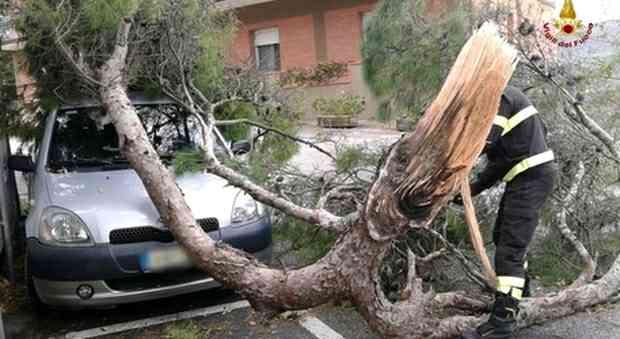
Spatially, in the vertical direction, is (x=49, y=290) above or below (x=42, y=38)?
below

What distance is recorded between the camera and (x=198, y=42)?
15.0 feet

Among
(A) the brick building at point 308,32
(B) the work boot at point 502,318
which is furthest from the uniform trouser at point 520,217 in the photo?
(A) the brick building at point 308,32

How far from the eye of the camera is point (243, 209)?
4.21 m

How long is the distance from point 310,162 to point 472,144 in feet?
7.79

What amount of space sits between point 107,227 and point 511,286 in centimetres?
252

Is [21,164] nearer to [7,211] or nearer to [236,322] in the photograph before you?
[7,211]

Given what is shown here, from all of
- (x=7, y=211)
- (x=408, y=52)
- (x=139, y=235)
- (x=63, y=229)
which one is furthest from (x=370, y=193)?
(x=7, y=211)

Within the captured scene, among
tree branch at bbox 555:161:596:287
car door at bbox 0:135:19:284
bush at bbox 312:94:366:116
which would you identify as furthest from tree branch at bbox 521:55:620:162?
bush at bbox 312:94:366:116

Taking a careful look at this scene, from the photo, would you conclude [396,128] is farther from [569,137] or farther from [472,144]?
[472,144]

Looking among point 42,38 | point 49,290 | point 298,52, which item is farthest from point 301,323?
point 298,52

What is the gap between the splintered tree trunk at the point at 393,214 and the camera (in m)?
2.37

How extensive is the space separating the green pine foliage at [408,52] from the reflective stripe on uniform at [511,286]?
7.08ft

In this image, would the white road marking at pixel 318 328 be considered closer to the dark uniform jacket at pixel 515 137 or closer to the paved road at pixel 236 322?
the paved road at pixel 236 322

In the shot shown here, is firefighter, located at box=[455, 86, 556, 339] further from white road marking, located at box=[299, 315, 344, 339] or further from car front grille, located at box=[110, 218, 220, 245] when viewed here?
car front grille, located at box=[110, 218, 220, 245]
